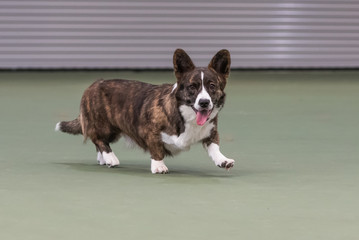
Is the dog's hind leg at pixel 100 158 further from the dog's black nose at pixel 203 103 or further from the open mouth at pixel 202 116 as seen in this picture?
the dog's black nose at pixel 203 103

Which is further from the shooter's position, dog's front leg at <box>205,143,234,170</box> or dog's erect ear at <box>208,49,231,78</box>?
dog's erect ear at <box>208,49,231,78</box>

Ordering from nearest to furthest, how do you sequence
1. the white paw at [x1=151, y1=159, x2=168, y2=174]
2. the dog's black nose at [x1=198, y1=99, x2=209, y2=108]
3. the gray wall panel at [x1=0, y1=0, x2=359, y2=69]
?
the dog's black nose at [x1=198, y1=99, x2=209, y2=108], the white paw at [x1=151, y1=159, x2=168, y2=174], the gray wall panel at [x1=0, y1=0, x2=359, y2=69]

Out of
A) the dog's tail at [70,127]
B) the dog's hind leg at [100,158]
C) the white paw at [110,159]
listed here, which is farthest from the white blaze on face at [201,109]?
the dog's tail at [70,127]

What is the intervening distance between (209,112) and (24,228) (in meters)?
1.97

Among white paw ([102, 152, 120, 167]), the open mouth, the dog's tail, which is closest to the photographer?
the open mouth

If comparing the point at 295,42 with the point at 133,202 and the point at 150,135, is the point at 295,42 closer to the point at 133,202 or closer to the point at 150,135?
the point at 150,135

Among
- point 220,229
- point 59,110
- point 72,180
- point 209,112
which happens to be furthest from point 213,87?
point 59,110

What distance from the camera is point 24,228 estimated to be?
5195mm

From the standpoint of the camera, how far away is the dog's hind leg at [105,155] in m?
7.46

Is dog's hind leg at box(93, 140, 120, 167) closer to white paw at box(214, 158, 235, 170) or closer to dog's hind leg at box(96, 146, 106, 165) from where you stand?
dog's hind leg at box(96, 146, 106, 165)

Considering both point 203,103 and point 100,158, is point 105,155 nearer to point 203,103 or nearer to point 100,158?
point 100,158

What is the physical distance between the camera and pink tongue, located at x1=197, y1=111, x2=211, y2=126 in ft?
22.2

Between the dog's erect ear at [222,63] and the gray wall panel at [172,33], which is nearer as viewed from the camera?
the dog's erect ear at [222,63]

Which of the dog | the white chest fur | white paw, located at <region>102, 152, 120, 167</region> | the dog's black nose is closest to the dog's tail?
the dog
